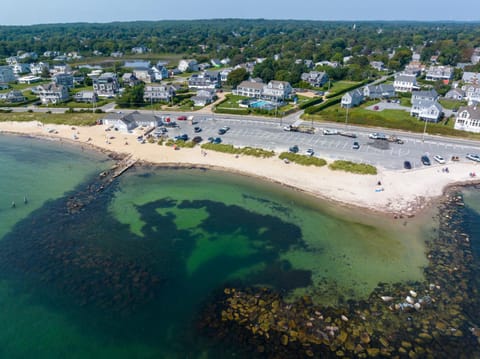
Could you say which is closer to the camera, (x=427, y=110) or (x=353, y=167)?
(x=353, y=167)

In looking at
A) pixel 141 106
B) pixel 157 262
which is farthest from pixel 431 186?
pixel 141 106

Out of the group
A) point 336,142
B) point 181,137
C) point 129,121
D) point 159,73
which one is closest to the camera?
point 336,142

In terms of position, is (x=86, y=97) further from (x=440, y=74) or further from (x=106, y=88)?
(x=440, y=74)

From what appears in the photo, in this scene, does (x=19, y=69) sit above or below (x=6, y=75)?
above

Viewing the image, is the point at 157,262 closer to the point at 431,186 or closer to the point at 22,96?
the point at 431,186

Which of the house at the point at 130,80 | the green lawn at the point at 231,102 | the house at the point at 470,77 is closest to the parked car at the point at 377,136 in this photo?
the green lawn at the point at 231,102

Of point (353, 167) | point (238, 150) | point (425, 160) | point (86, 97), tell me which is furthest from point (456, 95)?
point (86, 97)
